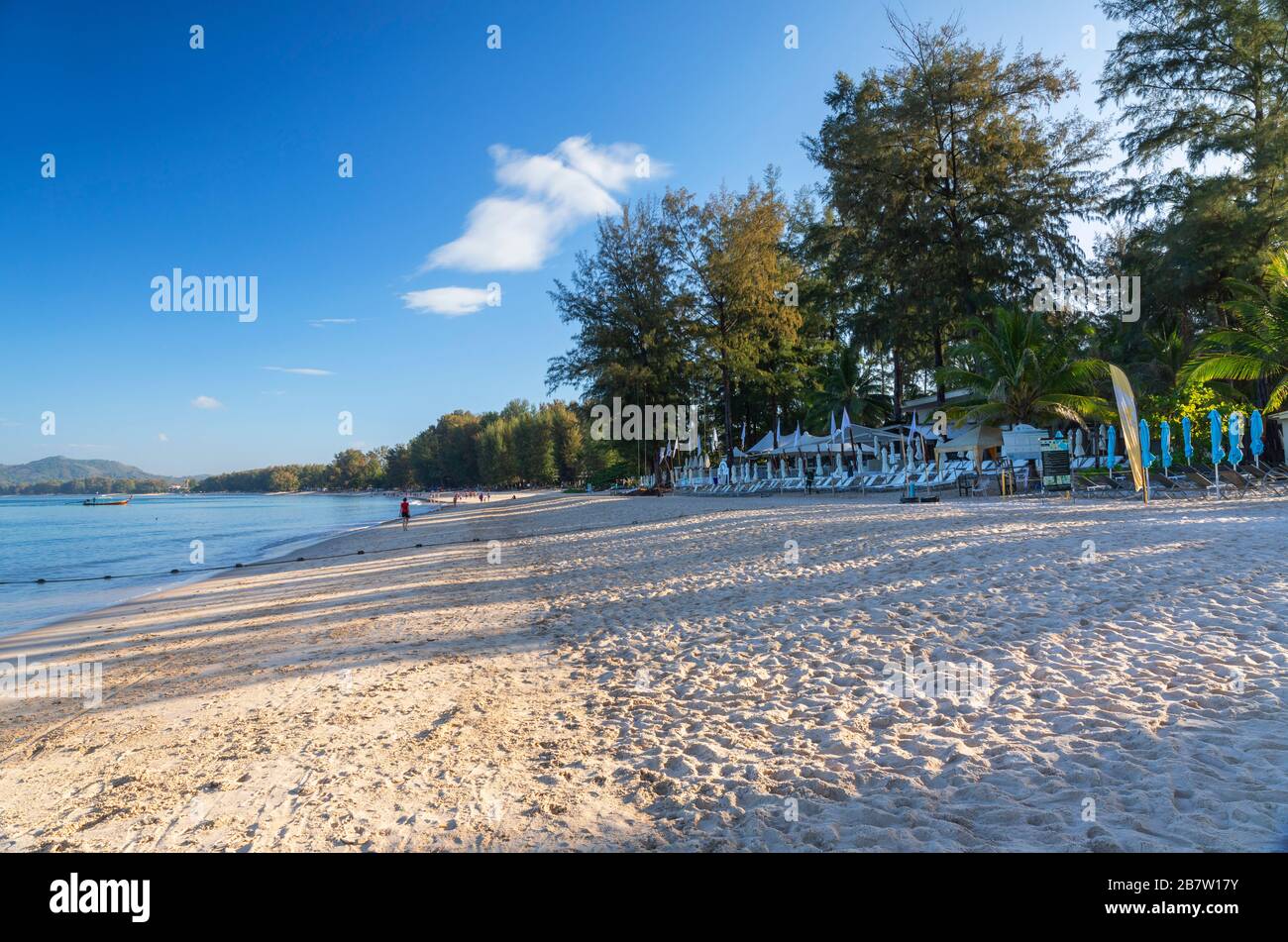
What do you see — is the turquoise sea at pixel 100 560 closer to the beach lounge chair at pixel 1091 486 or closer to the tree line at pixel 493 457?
the beach lounge chair at pixel 1091 486

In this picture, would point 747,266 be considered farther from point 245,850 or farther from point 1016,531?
point 245,850

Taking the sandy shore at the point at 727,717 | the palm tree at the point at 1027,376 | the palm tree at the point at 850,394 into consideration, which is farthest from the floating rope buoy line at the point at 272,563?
the palm tree at the point at 850,394

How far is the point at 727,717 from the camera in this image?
14.4ft

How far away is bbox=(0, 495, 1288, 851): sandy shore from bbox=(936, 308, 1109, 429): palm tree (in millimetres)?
14151

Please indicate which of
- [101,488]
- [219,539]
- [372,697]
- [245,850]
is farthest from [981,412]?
[101,488]

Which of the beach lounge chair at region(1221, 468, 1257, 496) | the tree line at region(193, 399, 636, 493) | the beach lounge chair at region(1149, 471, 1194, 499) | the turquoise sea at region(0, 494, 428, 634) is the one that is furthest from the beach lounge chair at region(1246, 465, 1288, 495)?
the tree line at region(193, 399, 636, 493)

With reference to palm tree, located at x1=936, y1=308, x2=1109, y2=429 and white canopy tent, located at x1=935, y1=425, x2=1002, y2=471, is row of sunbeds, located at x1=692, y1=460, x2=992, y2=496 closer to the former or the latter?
white canopy tent, located at x1=935, y1=425, x2=1002, y2=471

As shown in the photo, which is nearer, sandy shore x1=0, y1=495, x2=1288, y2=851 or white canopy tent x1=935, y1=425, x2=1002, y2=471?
sandy shore x1=0, y1=495, x2=1288, y2=851

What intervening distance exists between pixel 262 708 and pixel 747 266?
3263 centimetres

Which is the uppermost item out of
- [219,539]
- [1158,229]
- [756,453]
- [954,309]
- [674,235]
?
[674,235]

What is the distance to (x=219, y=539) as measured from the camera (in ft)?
100

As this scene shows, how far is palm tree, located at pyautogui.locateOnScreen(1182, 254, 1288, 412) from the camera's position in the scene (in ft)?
62.1

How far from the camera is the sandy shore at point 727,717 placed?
3018 mm

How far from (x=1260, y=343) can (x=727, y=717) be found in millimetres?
22779
